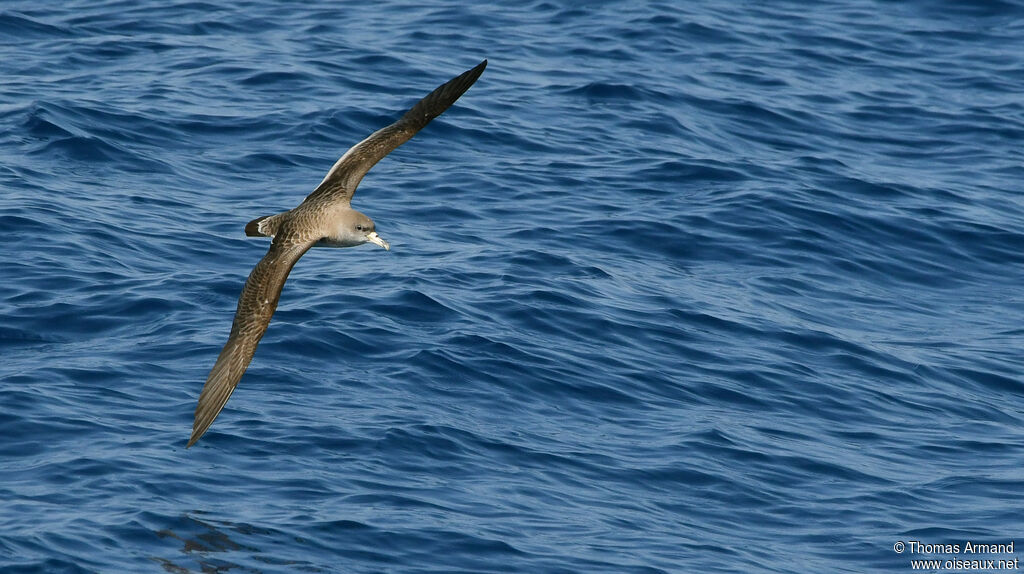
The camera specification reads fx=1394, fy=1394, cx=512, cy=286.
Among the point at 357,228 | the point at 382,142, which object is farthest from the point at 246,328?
the point at 382,142

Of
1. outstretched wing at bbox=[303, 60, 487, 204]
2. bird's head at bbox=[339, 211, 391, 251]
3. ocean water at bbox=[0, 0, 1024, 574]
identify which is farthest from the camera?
outstretched wing at bbox=[303, 60, 487, 204]

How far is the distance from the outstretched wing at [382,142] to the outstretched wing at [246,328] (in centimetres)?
81

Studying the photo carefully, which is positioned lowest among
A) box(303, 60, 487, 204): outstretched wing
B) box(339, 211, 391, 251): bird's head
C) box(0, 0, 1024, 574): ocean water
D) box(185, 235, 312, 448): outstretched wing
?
box(0, 0, 1024, 574): ocean water

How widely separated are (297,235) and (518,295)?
286 centimetres

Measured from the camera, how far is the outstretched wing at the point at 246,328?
8.46 meters

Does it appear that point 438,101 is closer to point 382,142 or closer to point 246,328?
point 382,142

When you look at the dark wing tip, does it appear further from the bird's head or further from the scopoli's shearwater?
the bird's head

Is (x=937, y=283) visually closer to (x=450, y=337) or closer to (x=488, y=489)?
(x=450, y=337)

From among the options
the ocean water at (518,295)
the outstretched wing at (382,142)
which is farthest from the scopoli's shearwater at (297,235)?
the ocean water at (518,295)

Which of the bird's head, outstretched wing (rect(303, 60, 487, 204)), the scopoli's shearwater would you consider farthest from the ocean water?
outstretched wing (rect(303, 60, 487, 204))

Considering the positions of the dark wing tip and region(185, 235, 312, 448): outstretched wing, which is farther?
the dark wing tip

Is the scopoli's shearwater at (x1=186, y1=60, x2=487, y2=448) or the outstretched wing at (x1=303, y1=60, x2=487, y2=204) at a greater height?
the outstretched wing at (x1=303, y1=60, x2=487, y2=204)

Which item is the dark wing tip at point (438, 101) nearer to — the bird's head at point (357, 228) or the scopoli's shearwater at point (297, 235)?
the scopoli's shearwater at point (297, 235)

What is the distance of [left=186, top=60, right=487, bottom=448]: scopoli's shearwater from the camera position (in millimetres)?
8570
